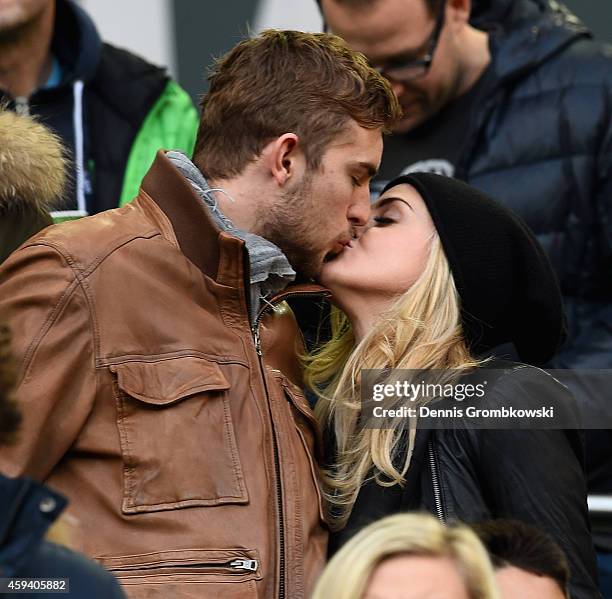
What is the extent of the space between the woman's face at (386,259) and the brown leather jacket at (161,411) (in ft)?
1.39

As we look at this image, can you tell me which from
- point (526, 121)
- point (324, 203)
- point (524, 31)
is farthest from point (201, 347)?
point (524, 31)

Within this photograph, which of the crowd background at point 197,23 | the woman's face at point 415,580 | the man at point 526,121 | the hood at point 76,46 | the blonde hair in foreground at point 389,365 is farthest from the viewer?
the crowd background at point 197,23

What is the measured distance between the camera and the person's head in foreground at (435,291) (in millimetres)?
3104

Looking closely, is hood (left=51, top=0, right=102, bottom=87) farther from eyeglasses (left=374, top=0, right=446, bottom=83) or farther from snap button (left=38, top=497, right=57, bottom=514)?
snap button (left=38, top=497, right=57, bottom=514)

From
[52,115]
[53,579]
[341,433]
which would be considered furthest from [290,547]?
[52,115]

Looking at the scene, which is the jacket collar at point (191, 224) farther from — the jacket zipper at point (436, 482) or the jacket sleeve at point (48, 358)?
the jacket zipper at point (436, 482)

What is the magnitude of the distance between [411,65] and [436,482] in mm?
1684

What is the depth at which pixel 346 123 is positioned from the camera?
10.1 feet

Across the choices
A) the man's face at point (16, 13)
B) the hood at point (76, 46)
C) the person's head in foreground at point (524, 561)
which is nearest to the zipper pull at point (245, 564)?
the person's head in foreground at point (524, 561)

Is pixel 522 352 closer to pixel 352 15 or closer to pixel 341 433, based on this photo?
pixel 341 433

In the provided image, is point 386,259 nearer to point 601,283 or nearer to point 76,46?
point 601,283

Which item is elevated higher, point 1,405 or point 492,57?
point 1,405

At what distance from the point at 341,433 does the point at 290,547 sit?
475 mm

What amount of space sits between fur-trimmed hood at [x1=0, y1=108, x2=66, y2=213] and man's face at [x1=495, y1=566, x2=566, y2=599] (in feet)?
4.34
